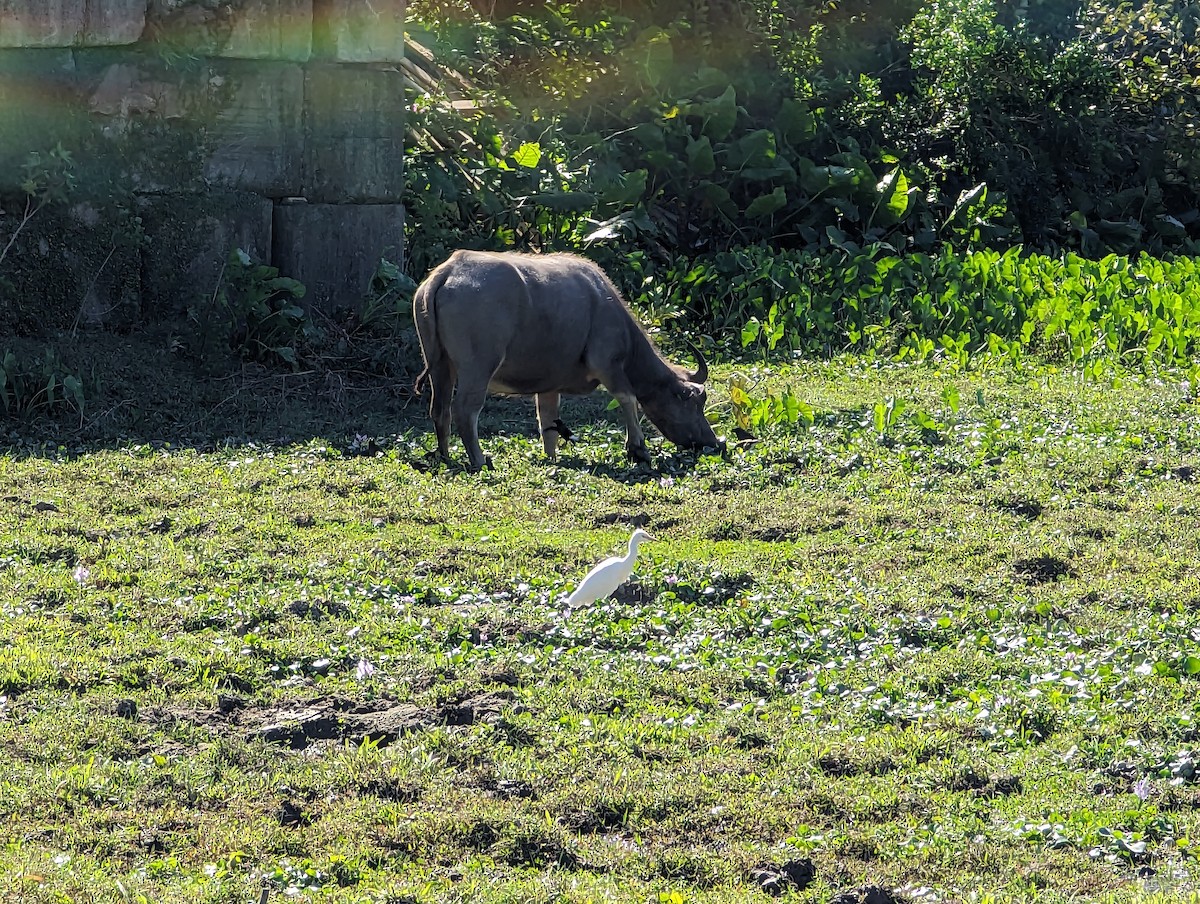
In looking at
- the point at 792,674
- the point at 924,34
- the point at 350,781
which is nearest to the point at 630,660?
the point at 792,674

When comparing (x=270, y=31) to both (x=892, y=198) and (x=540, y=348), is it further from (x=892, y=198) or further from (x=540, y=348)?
(x=892, y=198)

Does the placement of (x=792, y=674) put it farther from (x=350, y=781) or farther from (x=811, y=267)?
(x=811, y=267)

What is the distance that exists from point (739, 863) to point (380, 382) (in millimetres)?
7467

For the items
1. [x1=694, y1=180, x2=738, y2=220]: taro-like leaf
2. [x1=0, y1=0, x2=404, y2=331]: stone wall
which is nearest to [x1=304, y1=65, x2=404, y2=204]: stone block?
[x1=0, y1=0, x2=404, y2=331]: stone wall

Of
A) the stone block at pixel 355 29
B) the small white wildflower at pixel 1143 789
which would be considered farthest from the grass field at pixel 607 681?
the stone block at pixel 355 29

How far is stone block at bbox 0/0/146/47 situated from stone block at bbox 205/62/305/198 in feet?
2.33

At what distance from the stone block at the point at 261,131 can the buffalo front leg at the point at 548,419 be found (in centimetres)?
365

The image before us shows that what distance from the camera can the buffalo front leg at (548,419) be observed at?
30.9ft

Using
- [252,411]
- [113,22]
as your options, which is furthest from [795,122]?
[252,411]

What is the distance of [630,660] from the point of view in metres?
5.53

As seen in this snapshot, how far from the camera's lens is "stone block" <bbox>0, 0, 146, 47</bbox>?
426 inches

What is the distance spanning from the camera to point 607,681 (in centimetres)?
531

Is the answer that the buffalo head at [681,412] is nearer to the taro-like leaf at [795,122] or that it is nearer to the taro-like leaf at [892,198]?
the taro-like leaf at [892,198]

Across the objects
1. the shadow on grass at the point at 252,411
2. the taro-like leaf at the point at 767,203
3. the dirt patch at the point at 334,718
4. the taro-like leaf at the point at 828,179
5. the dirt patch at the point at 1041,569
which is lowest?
the shadow on grass at the point at 252,411
